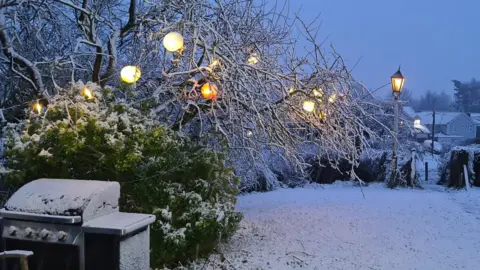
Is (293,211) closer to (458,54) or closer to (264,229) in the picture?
(264,229)

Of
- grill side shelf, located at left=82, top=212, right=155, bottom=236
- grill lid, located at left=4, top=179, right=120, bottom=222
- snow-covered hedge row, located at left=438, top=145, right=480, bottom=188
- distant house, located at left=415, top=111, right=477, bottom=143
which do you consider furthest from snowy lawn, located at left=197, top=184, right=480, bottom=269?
distant house, located at left=415, top=111, right=477, bottom=143

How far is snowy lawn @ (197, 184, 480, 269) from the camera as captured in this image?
16.0ft

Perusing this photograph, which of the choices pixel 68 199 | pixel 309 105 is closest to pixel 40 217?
pixel 68 199

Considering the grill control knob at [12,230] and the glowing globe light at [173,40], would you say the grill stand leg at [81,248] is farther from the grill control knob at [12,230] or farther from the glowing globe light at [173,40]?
the glowing globe light at [173,40]

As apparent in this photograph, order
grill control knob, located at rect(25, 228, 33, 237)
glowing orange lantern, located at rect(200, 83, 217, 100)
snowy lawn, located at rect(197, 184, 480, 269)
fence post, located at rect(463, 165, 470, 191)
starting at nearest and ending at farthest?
grill control knob, located at rect(25, 228, 33, 237), snowy lawn, located at rect(197, 184, 480, 269), glowing orange lantern, located at rect(200, 83, 217, 100), fence post, located at rect(463, 165, 470, 191)

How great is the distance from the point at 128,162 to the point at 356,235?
3303mm

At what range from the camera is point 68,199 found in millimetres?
3227

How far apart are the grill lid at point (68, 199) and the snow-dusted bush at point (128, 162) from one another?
83 cm

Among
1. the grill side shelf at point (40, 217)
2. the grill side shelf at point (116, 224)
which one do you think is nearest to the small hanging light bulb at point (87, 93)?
the grill side shelf at point (40, 217)

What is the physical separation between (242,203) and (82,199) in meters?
6.20

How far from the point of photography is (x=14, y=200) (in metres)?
3.38

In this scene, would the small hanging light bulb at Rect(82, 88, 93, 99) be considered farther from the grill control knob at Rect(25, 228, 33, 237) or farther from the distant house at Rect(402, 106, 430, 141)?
the distant house at Rect(402, 106, 430, 141)

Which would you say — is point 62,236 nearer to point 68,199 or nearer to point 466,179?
point 68,199

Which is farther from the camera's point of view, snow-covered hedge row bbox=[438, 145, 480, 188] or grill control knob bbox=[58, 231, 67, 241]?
snow-covered hedge row bbox=[438, 145, 480, 188]
